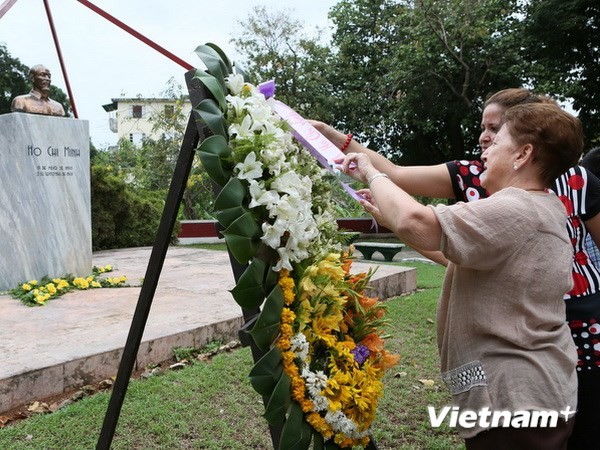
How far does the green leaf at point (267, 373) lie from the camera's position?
1.35 metres

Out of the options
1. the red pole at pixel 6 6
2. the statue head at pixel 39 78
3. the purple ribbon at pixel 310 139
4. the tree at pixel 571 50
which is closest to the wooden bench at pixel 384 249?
the statue head at pixel 39 78

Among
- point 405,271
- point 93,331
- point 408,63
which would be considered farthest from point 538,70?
point 93,331

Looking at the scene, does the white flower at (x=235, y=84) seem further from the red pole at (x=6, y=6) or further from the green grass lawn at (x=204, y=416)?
the red pole at (x=6, y=6)

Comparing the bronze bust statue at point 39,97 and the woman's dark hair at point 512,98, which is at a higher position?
the bronze bust statue at point 39,97

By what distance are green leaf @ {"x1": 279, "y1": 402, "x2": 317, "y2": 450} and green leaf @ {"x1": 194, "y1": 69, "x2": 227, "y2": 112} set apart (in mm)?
787

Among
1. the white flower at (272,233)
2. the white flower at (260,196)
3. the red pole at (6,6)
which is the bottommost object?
the white flower at (272,233)

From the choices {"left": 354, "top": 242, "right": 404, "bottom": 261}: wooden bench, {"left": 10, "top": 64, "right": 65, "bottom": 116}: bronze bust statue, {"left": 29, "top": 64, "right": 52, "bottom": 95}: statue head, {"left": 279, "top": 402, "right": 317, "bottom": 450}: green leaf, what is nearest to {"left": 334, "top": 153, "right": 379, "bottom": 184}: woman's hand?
{"left": 279, "top": 402, "right": 317, "bottom": 450}: green leaf

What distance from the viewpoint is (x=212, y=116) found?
1.44 meters

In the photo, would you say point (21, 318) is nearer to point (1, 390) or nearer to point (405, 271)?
point (1, 390)

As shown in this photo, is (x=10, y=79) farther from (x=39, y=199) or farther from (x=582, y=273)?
(x=582, y=273)

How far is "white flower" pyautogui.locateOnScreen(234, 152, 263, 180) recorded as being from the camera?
139cm

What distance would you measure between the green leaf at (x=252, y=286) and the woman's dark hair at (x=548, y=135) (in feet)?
2.28

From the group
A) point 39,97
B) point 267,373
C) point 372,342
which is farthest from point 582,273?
point 39,97

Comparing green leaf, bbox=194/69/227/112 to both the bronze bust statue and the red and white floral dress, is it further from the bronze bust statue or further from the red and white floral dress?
the bronze bust statue
